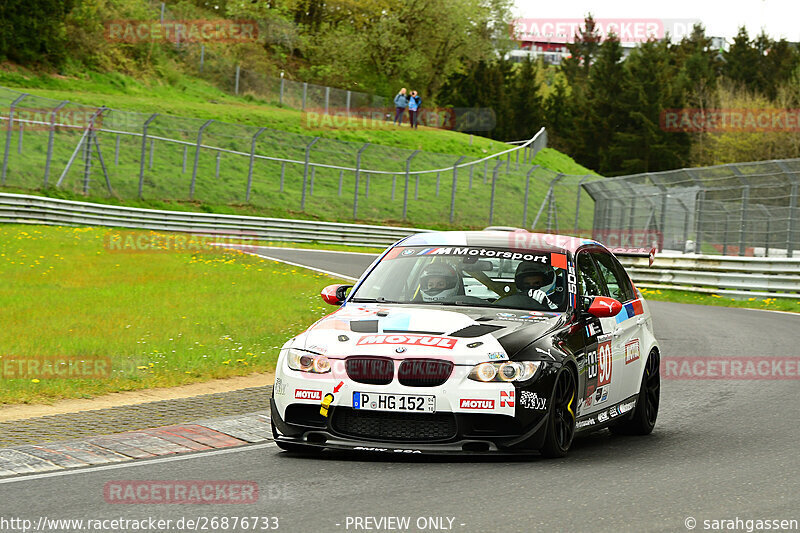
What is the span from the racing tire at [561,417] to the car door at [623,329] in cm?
100

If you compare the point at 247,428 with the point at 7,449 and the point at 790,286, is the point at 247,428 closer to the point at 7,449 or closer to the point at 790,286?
the point at 7,449

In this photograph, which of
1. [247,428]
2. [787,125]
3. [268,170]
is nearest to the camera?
[247,428]

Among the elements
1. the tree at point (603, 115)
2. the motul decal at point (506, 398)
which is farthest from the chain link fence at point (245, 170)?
the tree at point (603, 115)

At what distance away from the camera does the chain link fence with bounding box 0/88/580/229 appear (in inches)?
1475

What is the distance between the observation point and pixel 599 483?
22.6 ft

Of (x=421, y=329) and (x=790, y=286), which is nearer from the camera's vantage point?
(x=421, y=329)

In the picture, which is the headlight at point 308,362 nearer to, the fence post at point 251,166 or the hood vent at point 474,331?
the hood vent at point 474,331

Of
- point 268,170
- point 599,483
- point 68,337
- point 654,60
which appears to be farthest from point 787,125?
point 599,483

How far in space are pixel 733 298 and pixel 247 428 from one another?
20.0 m

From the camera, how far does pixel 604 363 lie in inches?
334

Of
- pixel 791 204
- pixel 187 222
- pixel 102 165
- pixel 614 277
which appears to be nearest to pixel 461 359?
pixel 614 277

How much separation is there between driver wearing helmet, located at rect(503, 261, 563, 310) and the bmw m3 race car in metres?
0.01

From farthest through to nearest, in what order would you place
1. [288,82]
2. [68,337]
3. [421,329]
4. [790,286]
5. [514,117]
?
[514,117] → [288,82] → [790,286] → [68,337] → [421,329]

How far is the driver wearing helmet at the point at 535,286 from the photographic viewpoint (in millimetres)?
8359
